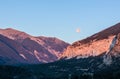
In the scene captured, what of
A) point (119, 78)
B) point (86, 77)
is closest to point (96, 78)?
point (86, 77)

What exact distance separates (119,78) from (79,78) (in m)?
23.7

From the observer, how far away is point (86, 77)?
140875 millimetres

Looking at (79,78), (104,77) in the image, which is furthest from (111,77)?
(79,78)

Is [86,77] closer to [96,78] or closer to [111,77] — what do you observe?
[96,78]

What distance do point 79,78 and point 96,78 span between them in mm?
6633

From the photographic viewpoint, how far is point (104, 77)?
5079 inches

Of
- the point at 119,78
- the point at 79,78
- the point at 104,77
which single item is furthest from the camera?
the point at 79,78

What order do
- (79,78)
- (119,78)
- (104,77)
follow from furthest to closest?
(79,78) < (104,77) < (119,78)

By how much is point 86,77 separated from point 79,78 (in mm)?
3188

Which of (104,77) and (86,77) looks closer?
(104,77)

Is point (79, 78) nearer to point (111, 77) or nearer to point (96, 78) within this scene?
point (96, 78)

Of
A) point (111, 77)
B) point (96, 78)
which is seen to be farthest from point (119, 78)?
point (96, 78)

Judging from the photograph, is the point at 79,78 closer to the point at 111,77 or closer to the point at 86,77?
the point at 86,77

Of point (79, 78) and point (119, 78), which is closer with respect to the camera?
point (119, 78)
